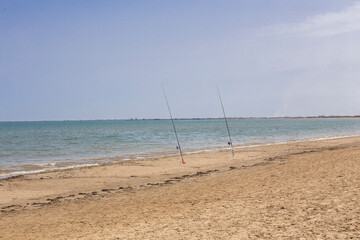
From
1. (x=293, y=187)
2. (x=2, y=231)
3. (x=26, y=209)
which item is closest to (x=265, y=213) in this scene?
(x=293, y=187)

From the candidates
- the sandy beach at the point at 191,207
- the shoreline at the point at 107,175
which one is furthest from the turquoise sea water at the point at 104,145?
the sandy beach at the point at 191,207

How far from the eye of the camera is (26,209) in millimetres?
8867

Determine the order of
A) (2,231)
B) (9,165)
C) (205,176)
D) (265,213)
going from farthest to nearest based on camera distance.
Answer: (9,165), (205,176), (2,231), (265,213)

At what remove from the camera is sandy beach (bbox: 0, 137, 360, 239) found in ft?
18.5

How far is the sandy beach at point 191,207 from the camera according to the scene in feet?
18.5

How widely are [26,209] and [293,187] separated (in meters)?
7.07

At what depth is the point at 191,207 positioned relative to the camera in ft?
24.6

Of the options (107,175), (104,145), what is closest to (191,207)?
(107,175)

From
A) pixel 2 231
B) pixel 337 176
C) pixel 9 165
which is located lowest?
pixel 337 176

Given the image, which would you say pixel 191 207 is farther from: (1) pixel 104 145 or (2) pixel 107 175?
(1) pixel 104 145

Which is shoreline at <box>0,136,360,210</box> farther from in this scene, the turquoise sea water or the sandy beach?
the turquoise sea water

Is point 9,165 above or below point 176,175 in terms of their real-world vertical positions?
above

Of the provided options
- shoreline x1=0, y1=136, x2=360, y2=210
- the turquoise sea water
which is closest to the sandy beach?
shoreline x1=0, y1=136, x2=360, y2=210

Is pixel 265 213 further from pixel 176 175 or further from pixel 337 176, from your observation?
pixel 176 175
